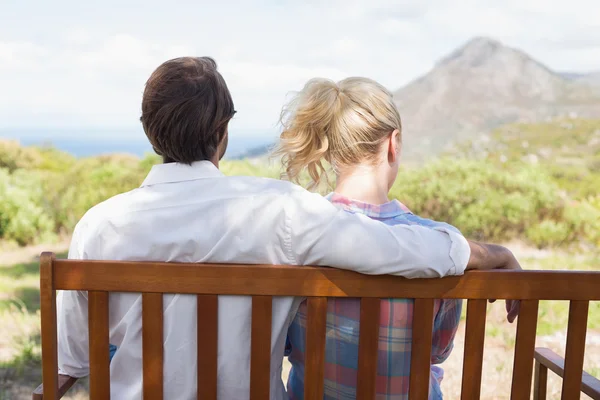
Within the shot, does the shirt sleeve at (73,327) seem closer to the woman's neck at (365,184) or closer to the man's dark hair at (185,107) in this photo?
the man's dark hair at (185,107)

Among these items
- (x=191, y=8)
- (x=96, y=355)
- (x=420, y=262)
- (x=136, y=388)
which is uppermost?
(x=191, y=8)

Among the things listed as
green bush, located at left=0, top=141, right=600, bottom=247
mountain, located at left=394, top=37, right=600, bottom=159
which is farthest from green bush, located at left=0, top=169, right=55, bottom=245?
mountain, located at left=394, top=37, right=600, bottom=159

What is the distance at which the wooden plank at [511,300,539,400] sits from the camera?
154cm

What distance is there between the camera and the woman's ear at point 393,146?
175 cm

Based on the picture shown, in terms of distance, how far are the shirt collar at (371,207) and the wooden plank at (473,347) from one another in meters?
0.31

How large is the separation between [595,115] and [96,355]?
7855 mm

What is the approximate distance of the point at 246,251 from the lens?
1.47 meters

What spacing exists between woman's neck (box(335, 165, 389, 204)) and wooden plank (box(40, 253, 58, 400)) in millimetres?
764

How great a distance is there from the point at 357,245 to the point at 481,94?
7854mm

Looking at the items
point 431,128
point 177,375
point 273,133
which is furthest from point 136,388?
point 431,128

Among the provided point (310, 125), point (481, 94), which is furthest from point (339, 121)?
point (481, 94)

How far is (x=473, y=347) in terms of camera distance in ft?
5.10

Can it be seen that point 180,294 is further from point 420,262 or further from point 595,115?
point 595,115

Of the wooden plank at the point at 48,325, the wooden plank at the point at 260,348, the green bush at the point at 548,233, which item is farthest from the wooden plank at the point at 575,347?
the green bush at the point at 548,233
